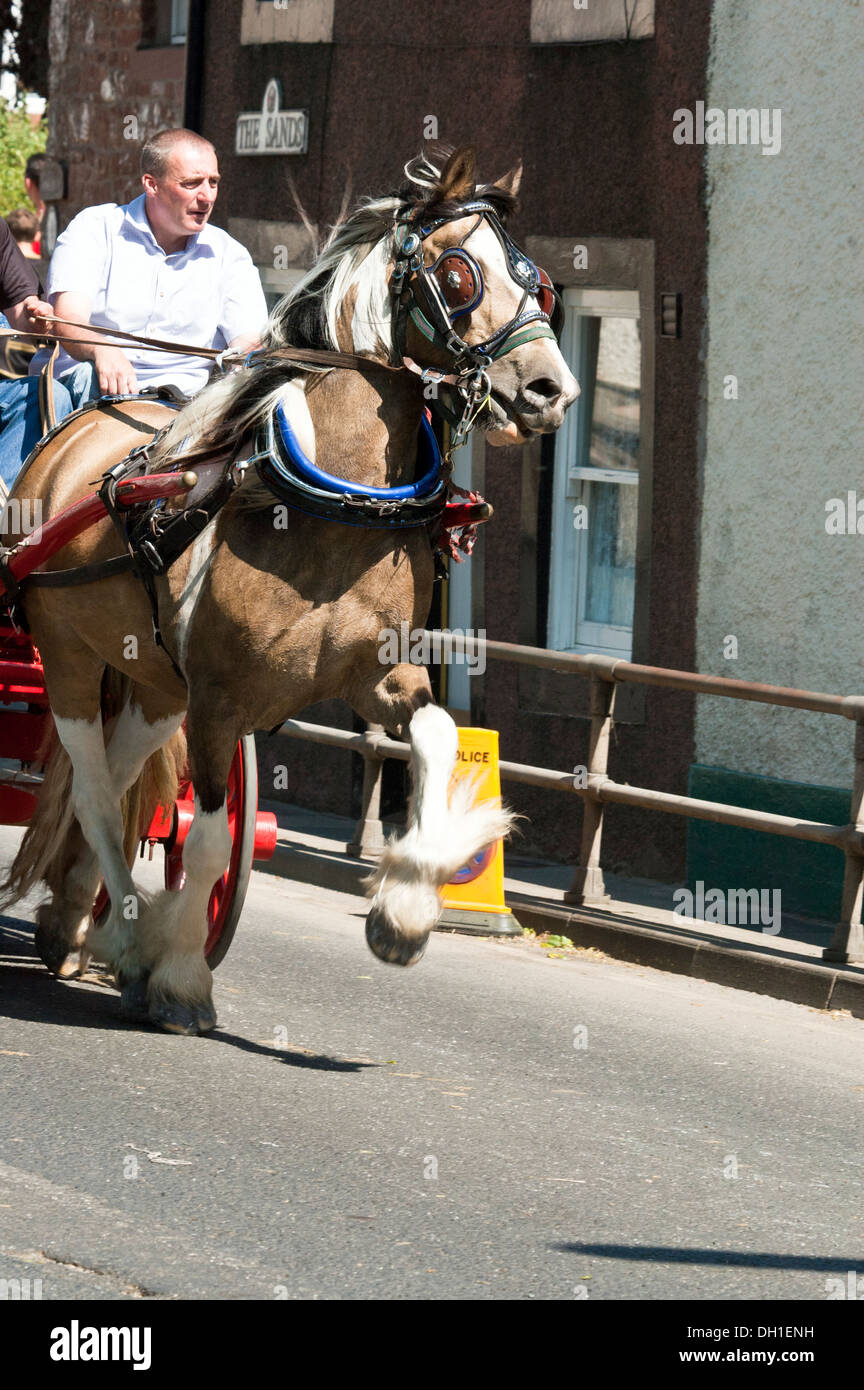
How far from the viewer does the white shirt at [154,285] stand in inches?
275

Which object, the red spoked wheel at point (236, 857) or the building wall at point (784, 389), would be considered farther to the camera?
the building wall at point (784, 389)

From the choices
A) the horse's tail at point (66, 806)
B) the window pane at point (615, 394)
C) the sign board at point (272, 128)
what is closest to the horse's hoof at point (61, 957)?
the horse's tail at point (66, 806)

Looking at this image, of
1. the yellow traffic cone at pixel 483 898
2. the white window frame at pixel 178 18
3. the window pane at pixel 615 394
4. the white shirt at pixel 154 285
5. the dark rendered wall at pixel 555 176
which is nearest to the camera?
the white shirt at pixel 154 285

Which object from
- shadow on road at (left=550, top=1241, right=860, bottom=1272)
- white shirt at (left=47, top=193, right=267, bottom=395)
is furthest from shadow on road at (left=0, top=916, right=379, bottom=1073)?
A: white shirt at (left=47, top=193, right=267, bottom=395)

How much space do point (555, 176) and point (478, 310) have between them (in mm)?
6181

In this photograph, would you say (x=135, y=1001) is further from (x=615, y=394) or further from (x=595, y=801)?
(x=615, y=394)

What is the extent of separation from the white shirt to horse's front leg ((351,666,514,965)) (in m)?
1.86

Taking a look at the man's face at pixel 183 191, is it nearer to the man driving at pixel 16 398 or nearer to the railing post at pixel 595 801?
the man driving at pixel 16 398

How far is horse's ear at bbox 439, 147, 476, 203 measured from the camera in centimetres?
558

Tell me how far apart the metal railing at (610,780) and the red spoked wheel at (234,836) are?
242 cm

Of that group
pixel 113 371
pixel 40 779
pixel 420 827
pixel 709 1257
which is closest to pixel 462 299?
pixel 420 827

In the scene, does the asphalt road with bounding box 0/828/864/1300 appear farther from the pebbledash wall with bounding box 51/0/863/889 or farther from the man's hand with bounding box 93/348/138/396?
the pebbledash wall with bounding box 51/0/863/889

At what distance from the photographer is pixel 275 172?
44.0ft
